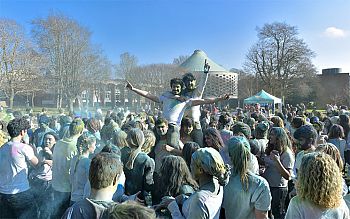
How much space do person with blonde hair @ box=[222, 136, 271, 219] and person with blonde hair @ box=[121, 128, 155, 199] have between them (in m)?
0.88

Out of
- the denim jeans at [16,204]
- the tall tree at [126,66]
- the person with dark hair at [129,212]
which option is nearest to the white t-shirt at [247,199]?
the person with dark hair at [129,212]

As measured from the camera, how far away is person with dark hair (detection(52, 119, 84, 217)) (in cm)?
445

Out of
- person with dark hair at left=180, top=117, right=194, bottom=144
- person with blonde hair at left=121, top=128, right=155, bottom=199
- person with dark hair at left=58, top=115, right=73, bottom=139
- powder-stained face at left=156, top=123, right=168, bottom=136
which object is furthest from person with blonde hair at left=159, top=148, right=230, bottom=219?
person with dark hair at left=58, top=115, right=73, bottom=139

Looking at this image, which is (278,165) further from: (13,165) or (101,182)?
(13,165)

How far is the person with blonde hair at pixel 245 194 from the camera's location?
2795 mm

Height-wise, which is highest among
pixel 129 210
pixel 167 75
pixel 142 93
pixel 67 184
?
pixel 167 75

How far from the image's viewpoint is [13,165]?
4.20 m

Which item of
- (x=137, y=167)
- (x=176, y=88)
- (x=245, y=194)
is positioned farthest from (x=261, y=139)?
(x=245, y=194)

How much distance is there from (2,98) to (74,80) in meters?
6.94

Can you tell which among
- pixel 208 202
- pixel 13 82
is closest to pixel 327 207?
pixel 208 202

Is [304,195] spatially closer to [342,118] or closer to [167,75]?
[342,118]

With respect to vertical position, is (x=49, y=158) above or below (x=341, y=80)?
below

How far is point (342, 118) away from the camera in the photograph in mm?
7605

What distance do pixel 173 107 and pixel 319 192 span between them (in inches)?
148
